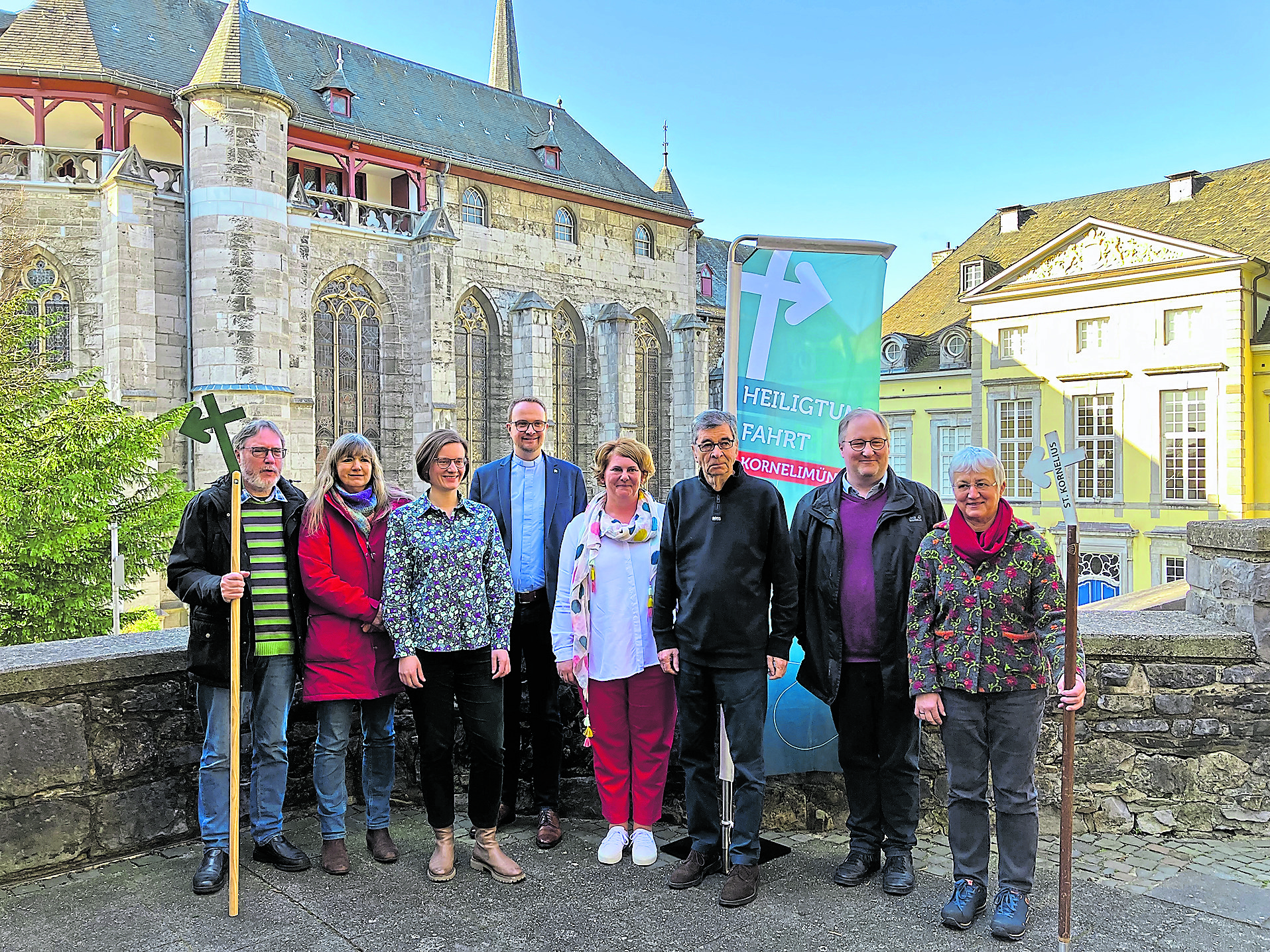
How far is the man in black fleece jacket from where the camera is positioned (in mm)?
3441

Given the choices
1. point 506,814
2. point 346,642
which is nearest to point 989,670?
point 506,814

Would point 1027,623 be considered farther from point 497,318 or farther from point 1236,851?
point 497,318

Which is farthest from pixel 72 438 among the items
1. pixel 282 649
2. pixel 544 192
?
pixel 544 192

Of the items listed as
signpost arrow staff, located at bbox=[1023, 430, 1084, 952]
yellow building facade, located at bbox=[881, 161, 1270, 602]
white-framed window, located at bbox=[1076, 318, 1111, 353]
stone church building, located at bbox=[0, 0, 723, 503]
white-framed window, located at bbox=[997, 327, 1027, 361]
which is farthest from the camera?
white-framed window, located at bbox=[997, 327, 1027, 361]

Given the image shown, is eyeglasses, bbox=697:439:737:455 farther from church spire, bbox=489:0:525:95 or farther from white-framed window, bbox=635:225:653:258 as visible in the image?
church spire, bbox=489:0:525:95

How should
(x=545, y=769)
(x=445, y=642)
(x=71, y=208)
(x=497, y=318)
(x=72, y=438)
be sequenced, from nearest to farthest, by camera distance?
(x=445, y=642)
(x=545, y=769)
(x=72, y=438)
(x=71, y=208)
(x=497, y=318)

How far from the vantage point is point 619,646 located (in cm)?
370

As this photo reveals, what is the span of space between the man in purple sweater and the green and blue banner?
18.8 inches

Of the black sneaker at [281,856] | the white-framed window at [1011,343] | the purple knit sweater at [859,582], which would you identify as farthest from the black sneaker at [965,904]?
the white-framed window at [1011,343]

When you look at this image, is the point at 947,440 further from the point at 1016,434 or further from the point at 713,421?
the point at 713,421

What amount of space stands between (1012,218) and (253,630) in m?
35.0

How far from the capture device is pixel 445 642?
11.5 feet

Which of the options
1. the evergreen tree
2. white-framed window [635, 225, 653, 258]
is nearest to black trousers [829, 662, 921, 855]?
the evergreen tree

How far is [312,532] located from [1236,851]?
12.4ft
